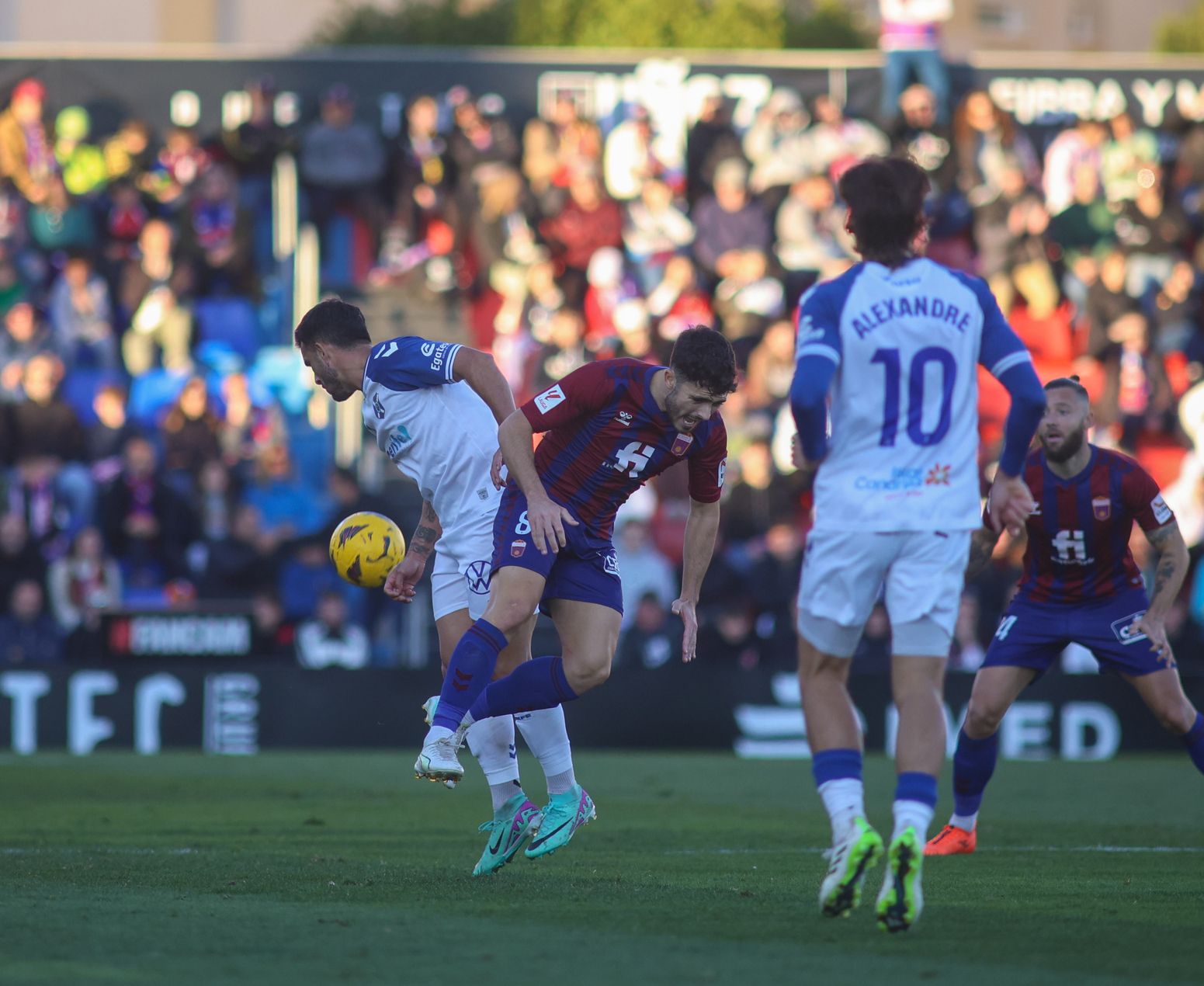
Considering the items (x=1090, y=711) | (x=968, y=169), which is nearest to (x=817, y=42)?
(x=968, y=169)

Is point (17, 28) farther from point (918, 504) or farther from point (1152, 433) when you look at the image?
point (918, 504)

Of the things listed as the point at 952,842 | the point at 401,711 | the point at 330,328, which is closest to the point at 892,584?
the point at 330,328

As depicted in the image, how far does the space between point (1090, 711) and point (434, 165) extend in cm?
982

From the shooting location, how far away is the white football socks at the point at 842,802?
231 inches

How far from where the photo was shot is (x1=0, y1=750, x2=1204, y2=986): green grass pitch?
16.9ft

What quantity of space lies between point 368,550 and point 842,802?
330 centimetres

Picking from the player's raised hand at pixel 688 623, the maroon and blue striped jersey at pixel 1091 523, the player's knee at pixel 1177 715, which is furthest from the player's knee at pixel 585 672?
the player's knee at pixel 1177 715

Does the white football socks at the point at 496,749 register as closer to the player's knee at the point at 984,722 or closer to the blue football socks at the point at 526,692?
the blue football socks at the point at 526,692

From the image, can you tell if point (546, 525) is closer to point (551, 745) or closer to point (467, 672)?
point (467, 672)

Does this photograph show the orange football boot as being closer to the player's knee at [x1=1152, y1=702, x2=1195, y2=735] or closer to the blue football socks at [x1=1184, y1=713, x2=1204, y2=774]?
the player's knee at [x1=1152, y1=702, x2=1195, y2=735]

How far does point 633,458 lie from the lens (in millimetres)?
7430

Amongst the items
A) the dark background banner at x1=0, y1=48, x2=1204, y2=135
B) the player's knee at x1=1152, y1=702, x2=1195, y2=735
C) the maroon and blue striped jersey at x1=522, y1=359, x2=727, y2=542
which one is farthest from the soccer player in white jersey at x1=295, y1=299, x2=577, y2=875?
the dark background banner at x1=0, y1=48, x2=1204, y2=135

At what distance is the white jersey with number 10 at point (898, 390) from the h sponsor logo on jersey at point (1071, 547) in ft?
10.4

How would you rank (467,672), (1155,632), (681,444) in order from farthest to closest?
1. (1155,632)
2. (681,444)
3. (467,672)
